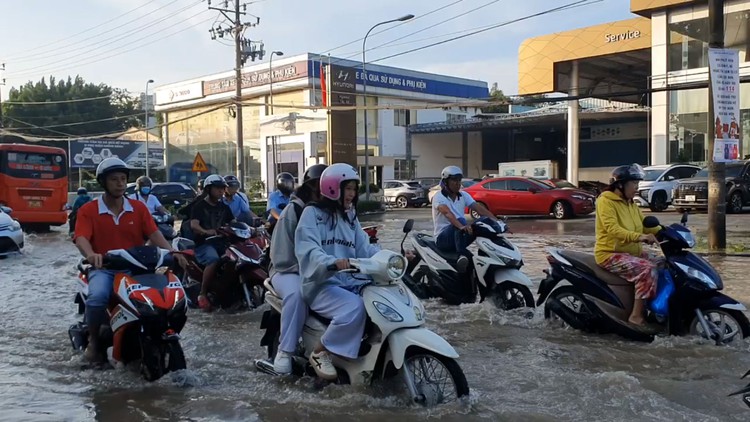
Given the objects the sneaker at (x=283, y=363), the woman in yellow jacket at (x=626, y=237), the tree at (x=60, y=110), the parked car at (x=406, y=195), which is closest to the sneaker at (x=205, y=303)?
the sneaker at (x=283, y=363)

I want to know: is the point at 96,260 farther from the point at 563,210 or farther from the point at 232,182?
the point at 563,210

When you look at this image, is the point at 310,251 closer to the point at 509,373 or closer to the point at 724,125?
the point at 509,373

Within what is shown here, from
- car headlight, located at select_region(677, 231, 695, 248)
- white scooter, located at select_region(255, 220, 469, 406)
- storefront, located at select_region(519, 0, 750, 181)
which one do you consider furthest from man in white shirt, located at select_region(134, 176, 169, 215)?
storefront, located at select_region(519, 0, 750, 181)

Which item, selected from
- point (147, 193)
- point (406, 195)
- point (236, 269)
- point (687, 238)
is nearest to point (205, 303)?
point (236, 269)

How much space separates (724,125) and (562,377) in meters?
8.26

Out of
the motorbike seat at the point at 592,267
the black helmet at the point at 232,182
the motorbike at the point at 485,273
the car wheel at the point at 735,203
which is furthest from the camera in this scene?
the car wheel at the point at 735,203

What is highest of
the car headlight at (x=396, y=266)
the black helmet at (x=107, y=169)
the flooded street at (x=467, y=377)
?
the black helmet at (x=107, y=169)

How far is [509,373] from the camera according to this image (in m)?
5.45

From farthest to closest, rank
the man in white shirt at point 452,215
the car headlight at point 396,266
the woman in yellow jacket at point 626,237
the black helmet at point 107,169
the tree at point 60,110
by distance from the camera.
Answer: the tree at point 60,110 < the man in white shirt at point 452,215 < the woman in yellow jacket at point 626,237 < the black helmet at point 107,169 < the car headlight at point 396,266

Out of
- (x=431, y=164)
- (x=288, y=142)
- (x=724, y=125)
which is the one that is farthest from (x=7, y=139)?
(x=724, y=125)

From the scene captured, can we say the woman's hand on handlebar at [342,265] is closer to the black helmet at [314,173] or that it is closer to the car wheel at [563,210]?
the black helmet at [314,173]

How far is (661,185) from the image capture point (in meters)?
23.0

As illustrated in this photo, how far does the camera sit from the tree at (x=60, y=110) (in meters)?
61.8

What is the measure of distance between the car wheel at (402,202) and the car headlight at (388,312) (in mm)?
30093
